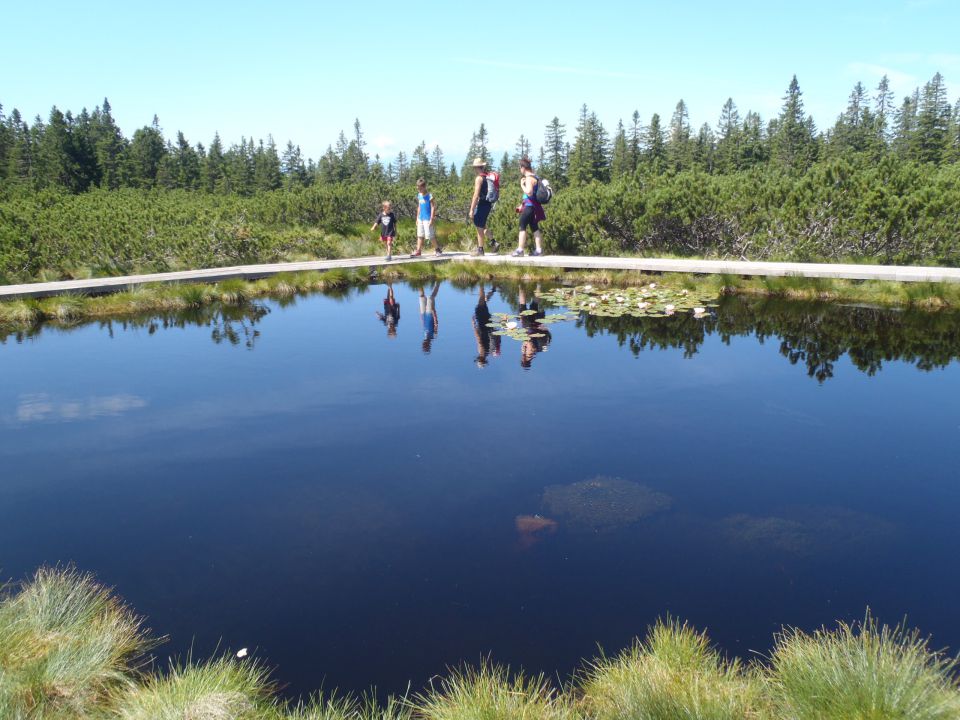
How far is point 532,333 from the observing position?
9.41m

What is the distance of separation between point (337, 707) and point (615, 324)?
7.79m

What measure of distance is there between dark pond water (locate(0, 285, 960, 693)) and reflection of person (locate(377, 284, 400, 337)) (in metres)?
1.30

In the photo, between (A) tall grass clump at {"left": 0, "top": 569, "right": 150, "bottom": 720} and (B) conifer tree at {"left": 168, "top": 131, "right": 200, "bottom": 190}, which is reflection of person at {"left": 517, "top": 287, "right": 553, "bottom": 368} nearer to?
(A) tall grass clump at {"left": 0, "top": 569, "right": 150, "bottom": 720}

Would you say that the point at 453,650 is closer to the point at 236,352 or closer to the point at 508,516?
the point at 508,516

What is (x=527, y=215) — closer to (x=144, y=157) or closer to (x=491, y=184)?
(x=491, y=184)

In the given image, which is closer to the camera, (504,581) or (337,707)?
(337,707)

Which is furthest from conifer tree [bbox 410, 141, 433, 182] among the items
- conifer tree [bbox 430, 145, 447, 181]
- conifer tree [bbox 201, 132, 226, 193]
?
conifer tree [bbox 201, 132, 226, 193]

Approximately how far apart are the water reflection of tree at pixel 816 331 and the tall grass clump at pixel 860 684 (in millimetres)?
4901

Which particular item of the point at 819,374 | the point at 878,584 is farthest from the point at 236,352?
the point at 878,584

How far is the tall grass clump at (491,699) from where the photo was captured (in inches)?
105

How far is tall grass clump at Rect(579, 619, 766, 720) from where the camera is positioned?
8.63 ft

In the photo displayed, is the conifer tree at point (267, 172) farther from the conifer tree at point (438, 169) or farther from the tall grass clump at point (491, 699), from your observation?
the tall grass clump at point (491, 699)

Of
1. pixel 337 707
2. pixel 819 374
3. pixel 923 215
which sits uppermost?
pixel 923 215

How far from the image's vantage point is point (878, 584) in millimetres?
3646
